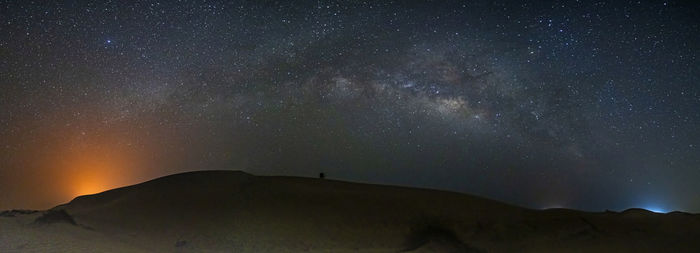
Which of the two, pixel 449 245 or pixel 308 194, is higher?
pixel 308 194

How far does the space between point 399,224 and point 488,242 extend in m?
3.64

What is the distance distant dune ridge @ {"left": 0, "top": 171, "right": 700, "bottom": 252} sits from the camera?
1625 centimetres

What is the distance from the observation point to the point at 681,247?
15.0 meters

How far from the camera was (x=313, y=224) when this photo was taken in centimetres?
1809

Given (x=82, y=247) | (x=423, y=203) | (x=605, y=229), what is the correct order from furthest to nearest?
1. (x=423, y=203)
2. (x=605, y=229)
3. (x=82, y=247)

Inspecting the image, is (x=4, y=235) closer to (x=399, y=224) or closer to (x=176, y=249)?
(x=176, y=249)

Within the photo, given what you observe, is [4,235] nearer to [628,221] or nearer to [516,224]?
[516,224]

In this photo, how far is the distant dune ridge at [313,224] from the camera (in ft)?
53.3

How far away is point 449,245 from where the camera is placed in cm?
1703

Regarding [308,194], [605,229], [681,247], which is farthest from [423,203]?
[681,247]

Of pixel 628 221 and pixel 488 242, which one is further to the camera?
pixel 628 221

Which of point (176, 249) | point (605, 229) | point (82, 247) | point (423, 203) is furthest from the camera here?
point (423, 203)

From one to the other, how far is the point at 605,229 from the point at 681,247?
2.90 meters

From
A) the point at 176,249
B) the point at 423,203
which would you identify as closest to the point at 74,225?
the point at 176,249
